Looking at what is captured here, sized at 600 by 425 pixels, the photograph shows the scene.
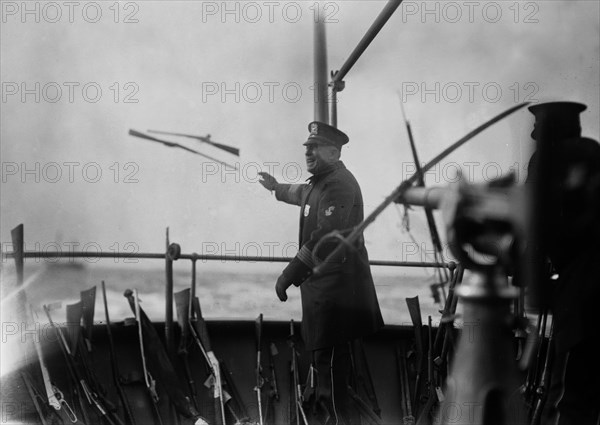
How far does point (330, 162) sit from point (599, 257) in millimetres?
1710

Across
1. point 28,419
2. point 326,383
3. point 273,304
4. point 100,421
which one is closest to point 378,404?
point 326,383

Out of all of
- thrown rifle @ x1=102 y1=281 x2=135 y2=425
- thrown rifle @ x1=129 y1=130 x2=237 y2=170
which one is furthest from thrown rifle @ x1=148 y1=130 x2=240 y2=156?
thrown rifle @ x1=102 y1=281 x2=135 y2=425

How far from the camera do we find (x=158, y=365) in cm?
392

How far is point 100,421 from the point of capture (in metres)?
3.66

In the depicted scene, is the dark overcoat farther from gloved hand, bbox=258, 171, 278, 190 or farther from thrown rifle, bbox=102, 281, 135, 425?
thrown rifle, bbox=102, 281, 135, 425

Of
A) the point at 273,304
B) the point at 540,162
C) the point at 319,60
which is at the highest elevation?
the point at 319,60

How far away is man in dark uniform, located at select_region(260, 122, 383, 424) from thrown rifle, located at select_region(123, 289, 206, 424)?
0.72m

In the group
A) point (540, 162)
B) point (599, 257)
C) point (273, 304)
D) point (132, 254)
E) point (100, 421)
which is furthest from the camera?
point (273, 304)

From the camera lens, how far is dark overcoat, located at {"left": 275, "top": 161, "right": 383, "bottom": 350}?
11.5 ft

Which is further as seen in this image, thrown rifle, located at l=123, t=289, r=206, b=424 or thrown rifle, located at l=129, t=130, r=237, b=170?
thrown rifle, located at l=129, t=130, r=237, b=170

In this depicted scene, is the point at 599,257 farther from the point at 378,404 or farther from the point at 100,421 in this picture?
the point at 100,421

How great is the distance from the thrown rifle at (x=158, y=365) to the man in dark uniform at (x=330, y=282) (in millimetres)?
715

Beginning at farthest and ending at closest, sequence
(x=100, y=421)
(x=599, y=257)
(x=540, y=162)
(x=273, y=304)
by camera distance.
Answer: (x=273, y=304), (x=100, y=421), (x=599, y=257), (x=540, y=162)

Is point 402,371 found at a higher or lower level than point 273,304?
higher
